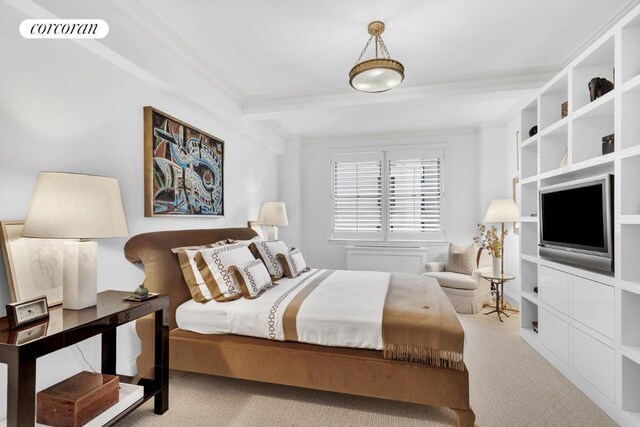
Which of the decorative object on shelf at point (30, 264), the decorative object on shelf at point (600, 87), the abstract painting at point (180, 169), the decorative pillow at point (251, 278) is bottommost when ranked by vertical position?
the decorative pillow at point (251, 278)

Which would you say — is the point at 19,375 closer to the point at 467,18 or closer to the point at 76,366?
the point at 76,366

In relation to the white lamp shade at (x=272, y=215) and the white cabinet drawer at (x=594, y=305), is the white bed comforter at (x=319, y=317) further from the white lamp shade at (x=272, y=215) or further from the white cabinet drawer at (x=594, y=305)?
the white lamp shade at (x=272, y=215)

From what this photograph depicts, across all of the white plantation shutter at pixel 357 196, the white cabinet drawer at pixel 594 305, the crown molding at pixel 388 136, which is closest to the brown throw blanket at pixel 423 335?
the white cabinet drawer at pixel 594 305

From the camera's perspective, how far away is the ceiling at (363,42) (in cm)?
230

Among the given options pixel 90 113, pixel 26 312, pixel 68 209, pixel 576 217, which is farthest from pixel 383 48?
pixel 26 312

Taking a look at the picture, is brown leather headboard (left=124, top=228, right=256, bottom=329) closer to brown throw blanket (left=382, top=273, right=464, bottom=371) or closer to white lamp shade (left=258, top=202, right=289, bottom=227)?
brown throw blanket (left=382, top=273, right=464, bottom=371)

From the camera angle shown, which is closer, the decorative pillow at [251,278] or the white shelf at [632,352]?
the white shelf at [632,352]

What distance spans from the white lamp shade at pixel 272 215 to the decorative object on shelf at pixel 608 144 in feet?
11.1

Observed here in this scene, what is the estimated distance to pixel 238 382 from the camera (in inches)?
96.8

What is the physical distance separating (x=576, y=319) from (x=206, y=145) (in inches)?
142

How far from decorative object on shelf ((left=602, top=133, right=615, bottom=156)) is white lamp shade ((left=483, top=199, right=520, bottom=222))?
1.93 metres

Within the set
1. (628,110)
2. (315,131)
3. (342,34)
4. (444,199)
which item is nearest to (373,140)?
(315,131)

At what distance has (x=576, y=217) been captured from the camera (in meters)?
2.51

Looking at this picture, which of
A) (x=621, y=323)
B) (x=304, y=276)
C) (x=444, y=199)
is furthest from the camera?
(x=444, y=199)
